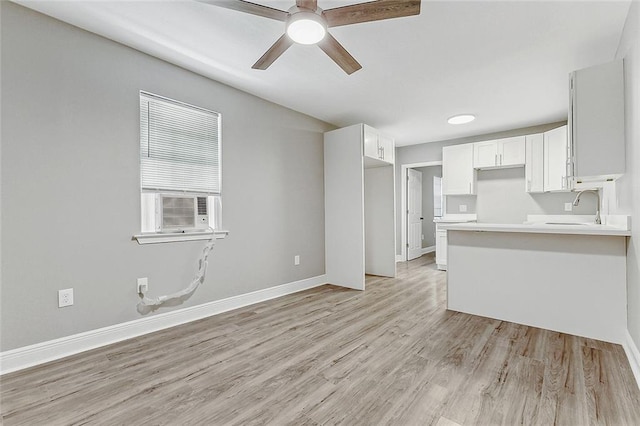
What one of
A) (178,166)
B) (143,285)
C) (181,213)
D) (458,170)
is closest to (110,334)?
(143,285)

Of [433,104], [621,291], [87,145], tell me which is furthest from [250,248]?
[621,291]

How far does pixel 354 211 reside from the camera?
4145mm

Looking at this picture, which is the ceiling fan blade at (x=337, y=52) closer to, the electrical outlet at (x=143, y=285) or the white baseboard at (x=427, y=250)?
the electrical outlet at (x=143, y=285)

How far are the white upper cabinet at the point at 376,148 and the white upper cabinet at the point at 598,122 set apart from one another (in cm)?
224

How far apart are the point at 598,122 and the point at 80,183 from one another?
13.5 feet

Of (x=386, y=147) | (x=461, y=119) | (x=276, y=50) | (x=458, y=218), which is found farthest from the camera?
(x=458, y=218)

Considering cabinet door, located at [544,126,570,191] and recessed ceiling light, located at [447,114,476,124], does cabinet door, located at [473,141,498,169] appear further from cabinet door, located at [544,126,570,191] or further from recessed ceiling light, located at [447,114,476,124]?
recessed ceiling light, located at [447,114,476,124]

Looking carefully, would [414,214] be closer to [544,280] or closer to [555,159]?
[555,159]

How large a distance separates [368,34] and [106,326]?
319cm

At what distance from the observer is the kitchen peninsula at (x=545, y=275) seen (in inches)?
93.8

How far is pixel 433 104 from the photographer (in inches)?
153

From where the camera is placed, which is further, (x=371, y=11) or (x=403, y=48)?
(x=403, y=48)

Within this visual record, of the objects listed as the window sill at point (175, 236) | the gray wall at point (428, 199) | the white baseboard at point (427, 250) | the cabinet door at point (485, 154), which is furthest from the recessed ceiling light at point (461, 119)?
the white baseboard at point (427, 250)

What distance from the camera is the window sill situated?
2592 mm
